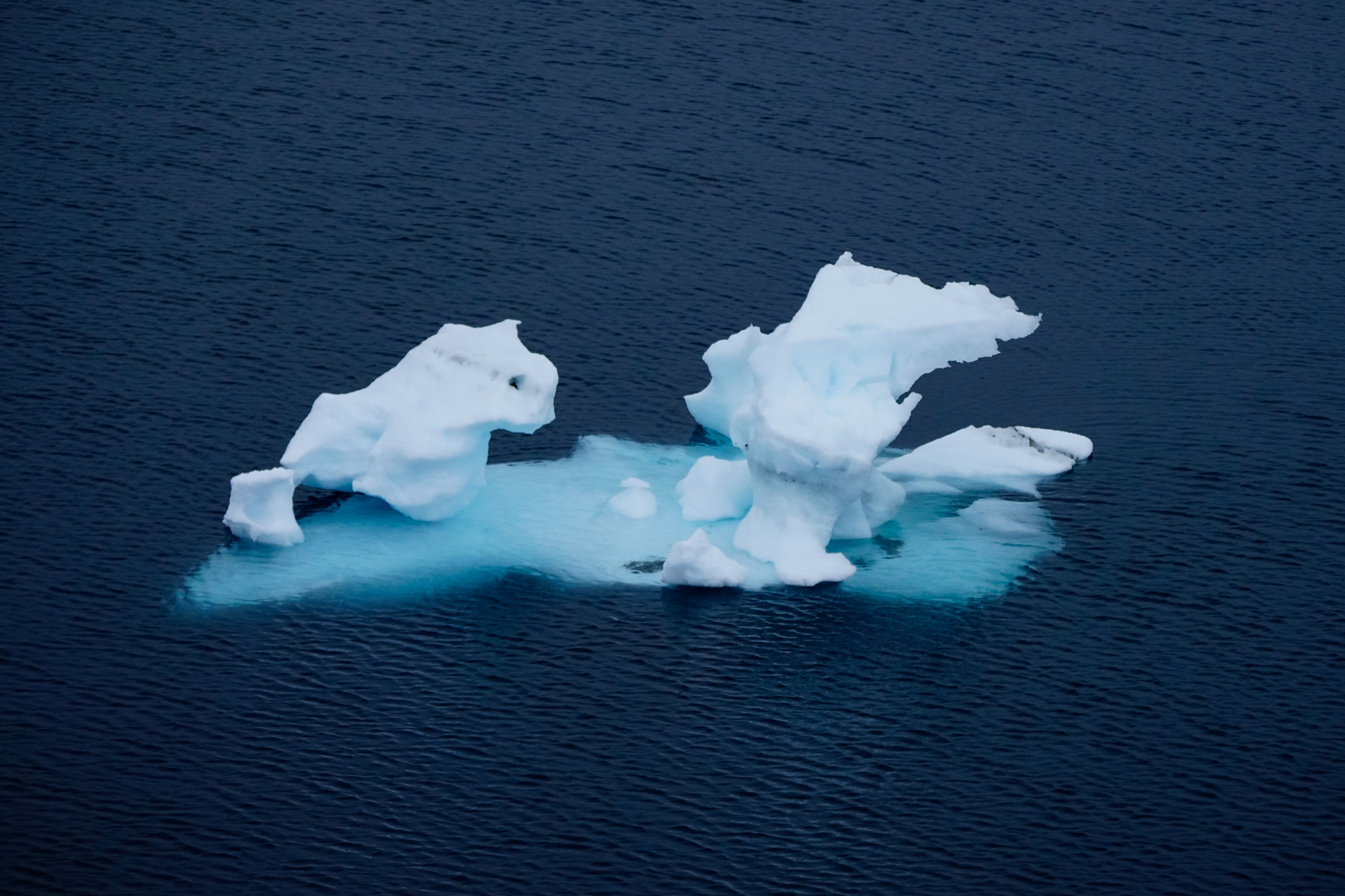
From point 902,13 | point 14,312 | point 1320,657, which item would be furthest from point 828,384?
point 902,13

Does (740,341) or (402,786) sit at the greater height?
(740,341)

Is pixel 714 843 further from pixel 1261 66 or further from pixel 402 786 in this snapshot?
pixel 1261 66

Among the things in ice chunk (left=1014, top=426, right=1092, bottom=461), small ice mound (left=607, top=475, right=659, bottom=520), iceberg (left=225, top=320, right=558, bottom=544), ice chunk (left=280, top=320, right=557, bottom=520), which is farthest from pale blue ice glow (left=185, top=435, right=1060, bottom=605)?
ice chunk (left=1014, top=426, right=1092, bottom=461)

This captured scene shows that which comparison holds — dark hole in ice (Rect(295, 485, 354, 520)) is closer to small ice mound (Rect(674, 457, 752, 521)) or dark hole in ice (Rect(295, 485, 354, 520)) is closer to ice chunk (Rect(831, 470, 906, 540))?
small ice mound (Rect(674, 457, 752, 521))

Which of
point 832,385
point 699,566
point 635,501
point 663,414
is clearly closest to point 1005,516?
point 832,385

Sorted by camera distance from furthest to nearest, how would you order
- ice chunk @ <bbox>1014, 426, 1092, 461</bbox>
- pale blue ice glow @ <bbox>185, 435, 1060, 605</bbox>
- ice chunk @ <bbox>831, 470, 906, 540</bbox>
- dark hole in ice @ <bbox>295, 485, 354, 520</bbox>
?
ice chunk @ <bbox>1014, 426, 1092, 461</bbox>
dark hole in ice @ <bbox>295, 485, 354, 520</bbox>
ice chunk @ <bbox>831, 470, 906, 540</bbox>
pale blue ice glow @ <bbox>185, 435, 1060, 605</bbox>

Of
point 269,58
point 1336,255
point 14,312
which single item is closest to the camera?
point 14,312

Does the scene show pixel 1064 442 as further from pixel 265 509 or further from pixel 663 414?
pixel 265 509
